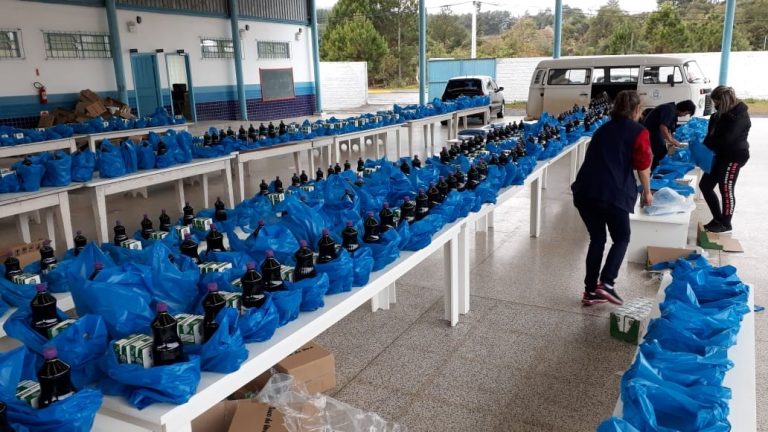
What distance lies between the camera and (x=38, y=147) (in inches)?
262

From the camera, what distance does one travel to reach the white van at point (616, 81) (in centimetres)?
966

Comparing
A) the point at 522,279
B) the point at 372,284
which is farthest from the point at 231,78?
the point at 372,284

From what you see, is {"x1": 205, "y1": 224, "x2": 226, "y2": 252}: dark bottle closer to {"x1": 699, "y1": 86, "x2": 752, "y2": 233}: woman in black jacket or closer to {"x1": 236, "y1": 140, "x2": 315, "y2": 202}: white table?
{"x1": 236, "y1": 140, "x2": 315, "y2": 202}: white table

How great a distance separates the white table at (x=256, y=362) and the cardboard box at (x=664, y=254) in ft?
7.00

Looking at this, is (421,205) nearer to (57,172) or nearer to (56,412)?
(56,412)

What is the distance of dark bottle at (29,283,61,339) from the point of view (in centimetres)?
163

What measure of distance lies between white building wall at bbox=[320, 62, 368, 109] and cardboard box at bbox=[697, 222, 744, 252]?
18433 mm

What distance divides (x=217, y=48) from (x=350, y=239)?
1303cm

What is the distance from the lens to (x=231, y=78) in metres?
14.5

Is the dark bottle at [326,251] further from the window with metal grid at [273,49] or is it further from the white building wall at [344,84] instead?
the white building wall at [344,84]

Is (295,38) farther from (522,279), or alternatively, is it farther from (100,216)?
(522,279)

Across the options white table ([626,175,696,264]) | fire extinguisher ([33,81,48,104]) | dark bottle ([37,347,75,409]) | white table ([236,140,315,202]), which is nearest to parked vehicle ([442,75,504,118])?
white table ([236,140,315,202])

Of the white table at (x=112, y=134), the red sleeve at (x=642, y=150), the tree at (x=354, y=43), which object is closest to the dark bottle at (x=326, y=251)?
the red sleeve at (x=642, y=150)

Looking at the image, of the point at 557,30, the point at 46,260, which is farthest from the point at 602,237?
the point at 557,30
